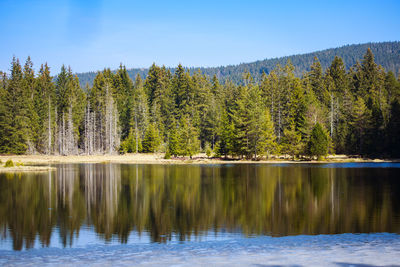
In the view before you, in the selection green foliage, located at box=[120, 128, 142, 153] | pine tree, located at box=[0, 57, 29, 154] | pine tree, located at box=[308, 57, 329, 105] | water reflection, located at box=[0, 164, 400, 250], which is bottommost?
water reflection, located at box=[0, 164, 400, 250]

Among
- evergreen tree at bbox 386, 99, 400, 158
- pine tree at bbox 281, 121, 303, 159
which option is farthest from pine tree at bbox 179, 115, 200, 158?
evergreen tree at bbox 386, 99, 400, 158

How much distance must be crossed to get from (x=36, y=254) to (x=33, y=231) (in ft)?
13.0

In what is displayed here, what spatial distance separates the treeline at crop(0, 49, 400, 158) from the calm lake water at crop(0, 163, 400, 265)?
42.6m

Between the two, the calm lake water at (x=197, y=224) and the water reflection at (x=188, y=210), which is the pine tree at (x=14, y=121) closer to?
the water reflection at (x=188, y=210)

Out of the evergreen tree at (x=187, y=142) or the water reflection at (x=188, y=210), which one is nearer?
the water reflection at (x=188, y=210)

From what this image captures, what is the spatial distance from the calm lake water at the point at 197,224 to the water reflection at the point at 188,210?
0.04m

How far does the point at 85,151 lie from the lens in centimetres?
9188

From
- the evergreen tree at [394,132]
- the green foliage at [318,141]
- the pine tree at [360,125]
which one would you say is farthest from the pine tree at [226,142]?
the evergreen tree at [394,132]

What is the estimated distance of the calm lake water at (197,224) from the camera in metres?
10.9

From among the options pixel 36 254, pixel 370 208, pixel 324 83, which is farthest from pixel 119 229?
pixel 324 83

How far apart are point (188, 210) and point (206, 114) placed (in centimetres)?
7577

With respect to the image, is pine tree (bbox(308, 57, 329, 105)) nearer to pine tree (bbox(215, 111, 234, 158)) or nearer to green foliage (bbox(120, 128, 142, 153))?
pine tree (bbox(215, 111, 234, 158))

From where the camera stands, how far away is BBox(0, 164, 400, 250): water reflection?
15.1 meters

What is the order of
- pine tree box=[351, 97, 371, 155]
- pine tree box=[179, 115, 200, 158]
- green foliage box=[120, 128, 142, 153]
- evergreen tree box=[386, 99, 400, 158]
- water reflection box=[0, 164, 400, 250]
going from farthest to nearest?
green foliage box=[120, 128, 142, 153], pine tree box=[179, 115, 200, 158], pine tree box=[351, 97, 371, 155], evergreen tree box=[386, 99, 400, 158], water reflection box=[0, 164, 400, 250]
